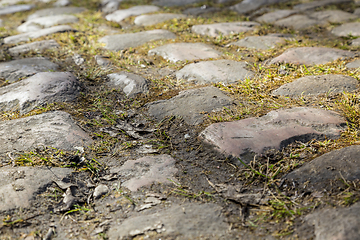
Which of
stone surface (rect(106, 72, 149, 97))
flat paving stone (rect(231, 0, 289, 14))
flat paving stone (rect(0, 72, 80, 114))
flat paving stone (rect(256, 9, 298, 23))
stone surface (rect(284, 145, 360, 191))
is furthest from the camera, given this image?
flat paving stone (rect(231, 0, 289, 14))

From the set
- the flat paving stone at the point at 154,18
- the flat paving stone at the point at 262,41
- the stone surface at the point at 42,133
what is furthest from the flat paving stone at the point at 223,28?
the stone surface at the point at 42,133

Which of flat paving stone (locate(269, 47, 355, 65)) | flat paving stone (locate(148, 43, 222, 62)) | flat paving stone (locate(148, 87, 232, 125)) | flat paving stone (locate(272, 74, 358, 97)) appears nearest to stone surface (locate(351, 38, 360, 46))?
flat paving stone (locate(269, 47, 355, 65))

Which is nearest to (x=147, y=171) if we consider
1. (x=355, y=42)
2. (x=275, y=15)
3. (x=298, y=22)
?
(x=355, y=42)

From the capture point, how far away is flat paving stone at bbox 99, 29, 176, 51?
2992mm

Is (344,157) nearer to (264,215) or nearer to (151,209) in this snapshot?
(264,215)

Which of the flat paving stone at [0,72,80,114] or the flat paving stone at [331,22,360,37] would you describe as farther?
the flat paving stone at [331,22,360,37]

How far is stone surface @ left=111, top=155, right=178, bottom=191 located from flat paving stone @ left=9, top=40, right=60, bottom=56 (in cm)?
201

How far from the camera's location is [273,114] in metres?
1.76

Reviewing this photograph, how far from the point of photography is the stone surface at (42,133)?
5.36 feet

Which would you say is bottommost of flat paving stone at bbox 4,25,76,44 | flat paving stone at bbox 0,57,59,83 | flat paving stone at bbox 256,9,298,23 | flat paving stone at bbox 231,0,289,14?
flat paving stone at bbox 256,9,298,23

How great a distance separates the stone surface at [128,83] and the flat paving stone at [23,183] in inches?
34.8

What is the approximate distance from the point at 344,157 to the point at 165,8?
3.48 metres

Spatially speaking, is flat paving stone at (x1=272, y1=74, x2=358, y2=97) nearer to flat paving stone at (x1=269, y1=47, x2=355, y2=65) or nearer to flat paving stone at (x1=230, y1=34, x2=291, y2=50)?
flat paving stone at (x1=269, y1=47, x2=355, y2=65)

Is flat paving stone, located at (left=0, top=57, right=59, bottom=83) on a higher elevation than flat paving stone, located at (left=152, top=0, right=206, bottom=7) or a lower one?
lower
